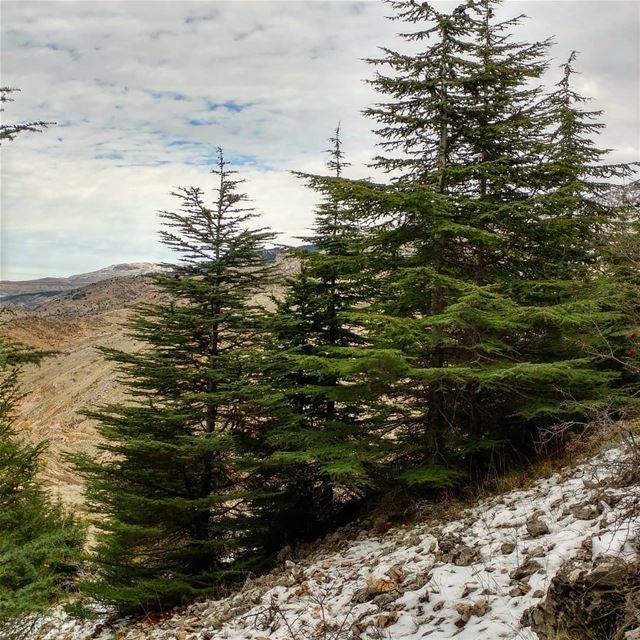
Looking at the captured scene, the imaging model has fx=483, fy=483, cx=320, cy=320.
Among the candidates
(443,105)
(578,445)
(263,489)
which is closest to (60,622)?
(263,489)

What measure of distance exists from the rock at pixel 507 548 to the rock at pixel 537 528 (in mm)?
307

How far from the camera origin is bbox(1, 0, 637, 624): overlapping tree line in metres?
9.61

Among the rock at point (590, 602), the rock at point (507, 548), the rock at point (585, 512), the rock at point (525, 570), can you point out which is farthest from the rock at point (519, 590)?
the rock at point (585, 512)

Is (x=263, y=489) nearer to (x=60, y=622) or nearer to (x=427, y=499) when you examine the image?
(x=427, y=499)

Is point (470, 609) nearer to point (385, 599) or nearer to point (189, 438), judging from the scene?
A: point (385, 599)

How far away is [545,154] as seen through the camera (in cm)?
1113

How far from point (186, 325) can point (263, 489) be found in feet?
14.4

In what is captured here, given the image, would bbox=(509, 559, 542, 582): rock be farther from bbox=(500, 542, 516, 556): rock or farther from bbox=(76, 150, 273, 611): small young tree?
bbox=(76, 150, 273, 611): small young tree

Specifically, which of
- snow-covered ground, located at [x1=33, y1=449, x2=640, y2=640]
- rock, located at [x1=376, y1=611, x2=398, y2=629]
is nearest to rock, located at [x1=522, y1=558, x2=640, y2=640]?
snow-covered ground, located at [x1=33, y1=449, x2=640, y2=640]

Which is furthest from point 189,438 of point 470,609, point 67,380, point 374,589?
point 67,380

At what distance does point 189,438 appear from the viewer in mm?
10336

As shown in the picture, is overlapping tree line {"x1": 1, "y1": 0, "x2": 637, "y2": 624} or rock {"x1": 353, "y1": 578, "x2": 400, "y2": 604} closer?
rock {"x1": 353, "y1": 578, "x2": 400, "y2": 604}

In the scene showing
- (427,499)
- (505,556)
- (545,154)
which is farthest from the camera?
(545,154)

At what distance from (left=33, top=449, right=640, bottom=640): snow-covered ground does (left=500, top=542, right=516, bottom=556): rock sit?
0.04ft
